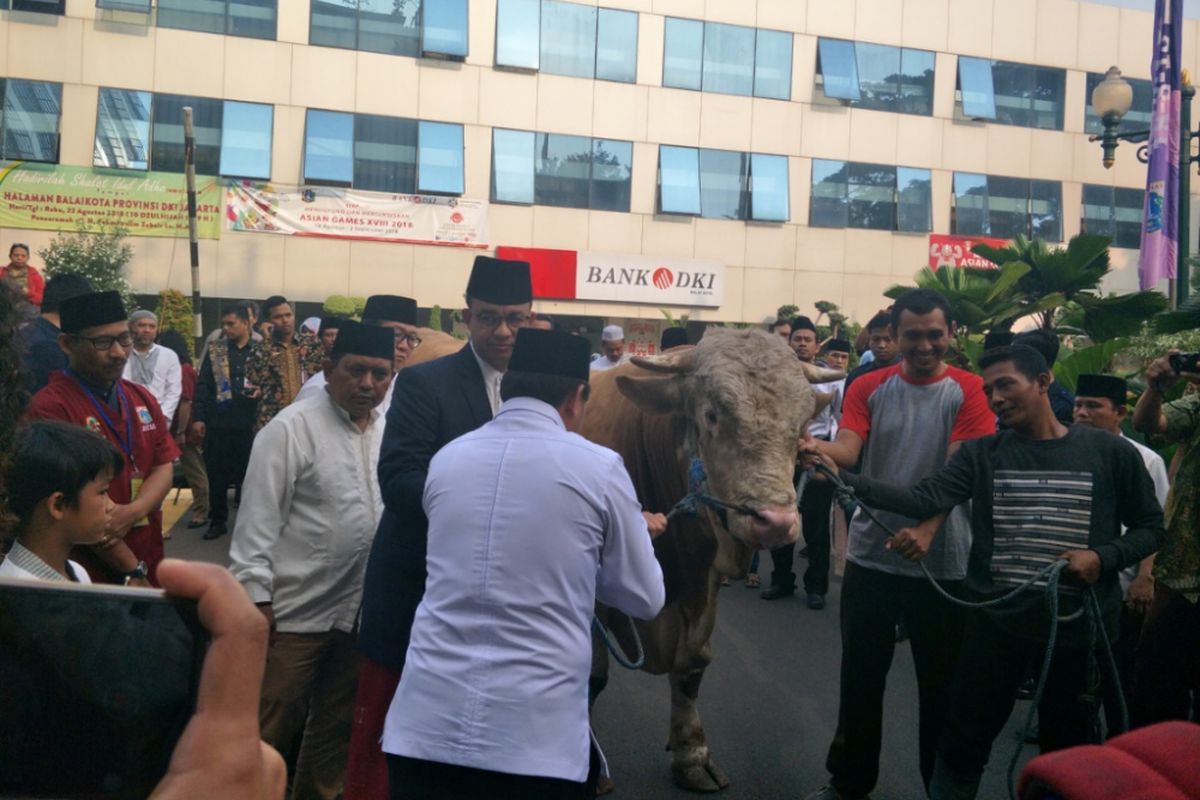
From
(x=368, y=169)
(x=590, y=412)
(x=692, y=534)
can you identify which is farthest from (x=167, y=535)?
(x=368, y=169)

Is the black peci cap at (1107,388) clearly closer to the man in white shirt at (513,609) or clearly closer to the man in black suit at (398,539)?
the man in black suit at (398,539)

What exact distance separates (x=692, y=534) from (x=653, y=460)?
0.41 metres

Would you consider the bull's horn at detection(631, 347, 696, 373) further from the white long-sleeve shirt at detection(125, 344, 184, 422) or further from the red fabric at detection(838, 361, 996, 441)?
the white long-sleeve shirt at detection(125, 344, 184, 422)

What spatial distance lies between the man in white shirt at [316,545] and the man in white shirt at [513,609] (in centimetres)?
143

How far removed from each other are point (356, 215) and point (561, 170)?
5741 mm

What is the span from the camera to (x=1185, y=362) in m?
4.65

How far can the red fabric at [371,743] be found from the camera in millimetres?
3979

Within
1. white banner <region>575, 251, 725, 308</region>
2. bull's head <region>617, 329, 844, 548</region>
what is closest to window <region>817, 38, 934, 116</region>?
white banner <region>575, 251, 725, 308</region>

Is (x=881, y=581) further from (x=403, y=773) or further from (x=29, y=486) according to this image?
(x=29, y=486)

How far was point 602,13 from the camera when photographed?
28.7 metres

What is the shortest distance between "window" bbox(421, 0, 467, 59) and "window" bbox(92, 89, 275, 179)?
4473 millimetres

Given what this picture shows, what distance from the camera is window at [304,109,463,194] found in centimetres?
2678

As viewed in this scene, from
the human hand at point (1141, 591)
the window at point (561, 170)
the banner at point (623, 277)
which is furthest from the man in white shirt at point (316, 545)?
the window at point (561, 170)

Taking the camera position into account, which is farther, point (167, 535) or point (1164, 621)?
point (167, 535)
